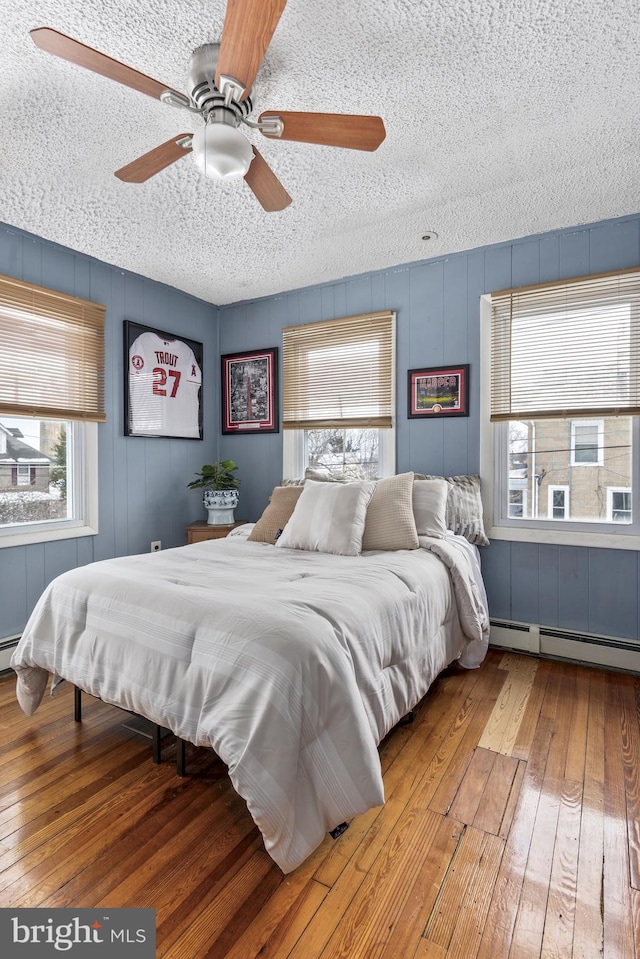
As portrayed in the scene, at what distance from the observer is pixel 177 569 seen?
2.20m

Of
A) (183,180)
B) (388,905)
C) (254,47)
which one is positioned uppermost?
(183,180)

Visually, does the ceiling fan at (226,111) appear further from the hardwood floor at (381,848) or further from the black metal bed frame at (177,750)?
the hardwood floor at (381,848)

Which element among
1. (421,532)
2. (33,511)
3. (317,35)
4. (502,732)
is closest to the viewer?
(317,35)

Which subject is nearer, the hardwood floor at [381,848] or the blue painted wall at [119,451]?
the hardwood floor at [381,848]

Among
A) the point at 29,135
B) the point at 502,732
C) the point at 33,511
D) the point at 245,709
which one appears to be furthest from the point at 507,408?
the point at 33,511

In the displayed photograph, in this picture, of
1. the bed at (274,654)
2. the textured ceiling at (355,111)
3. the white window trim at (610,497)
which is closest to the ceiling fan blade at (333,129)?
the textured ceiling at (355,111)

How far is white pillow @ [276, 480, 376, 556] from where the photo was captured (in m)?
2.61

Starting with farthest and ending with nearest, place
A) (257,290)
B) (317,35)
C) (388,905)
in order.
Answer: (257,290)
(317,35)
(388,905)

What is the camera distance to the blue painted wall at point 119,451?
2957 millimetres

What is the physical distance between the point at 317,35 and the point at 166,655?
2107 millimetres

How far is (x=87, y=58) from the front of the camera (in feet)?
4.42

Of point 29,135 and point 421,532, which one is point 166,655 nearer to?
point 421,532

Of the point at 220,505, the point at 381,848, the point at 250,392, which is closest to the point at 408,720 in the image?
the point at 381,848

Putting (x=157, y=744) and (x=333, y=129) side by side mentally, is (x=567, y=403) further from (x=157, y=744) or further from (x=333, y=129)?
(x=157, y=744)
